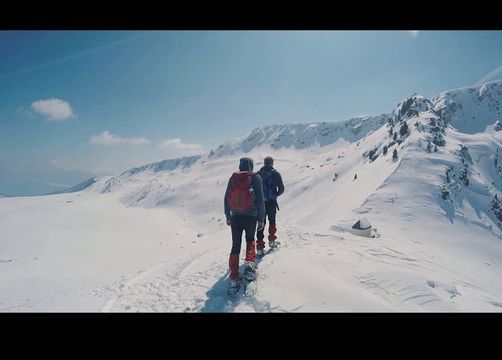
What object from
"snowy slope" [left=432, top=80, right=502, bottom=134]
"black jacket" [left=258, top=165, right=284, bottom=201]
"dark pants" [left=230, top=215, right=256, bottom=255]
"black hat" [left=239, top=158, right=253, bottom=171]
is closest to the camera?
"dark pants" [left=230, top=215, right=256, bottom=255]

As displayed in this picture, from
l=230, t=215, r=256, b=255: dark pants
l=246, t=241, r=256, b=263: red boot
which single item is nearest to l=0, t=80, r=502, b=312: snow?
l=246, t=241, r=256, b=263: red boot

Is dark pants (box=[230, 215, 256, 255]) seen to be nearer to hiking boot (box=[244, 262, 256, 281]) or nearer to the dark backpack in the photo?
hiking boot (box=[244, 262, 256, 281])

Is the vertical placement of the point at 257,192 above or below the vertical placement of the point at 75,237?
above

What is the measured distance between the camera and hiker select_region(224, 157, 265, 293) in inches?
275

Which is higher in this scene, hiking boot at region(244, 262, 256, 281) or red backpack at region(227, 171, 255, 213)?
red backpack at region(227, 171, 255, 213)

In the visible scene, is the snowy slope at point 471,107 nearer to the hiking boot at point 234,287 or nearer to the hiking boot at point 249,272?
the hiking boot at point 249,272

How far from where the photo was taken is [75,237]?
32719mm

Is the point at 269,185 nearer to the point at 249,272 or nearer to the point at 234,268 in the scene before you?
the point at 249,272

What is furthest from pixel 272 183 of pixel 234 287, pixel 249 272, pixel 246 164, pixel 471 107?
pixel 471 107
